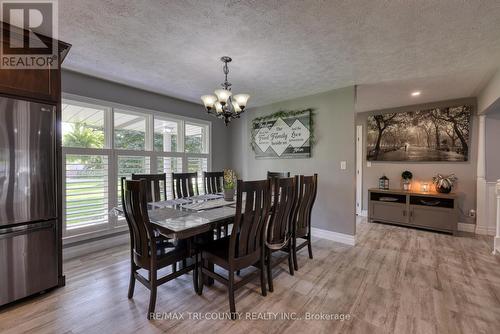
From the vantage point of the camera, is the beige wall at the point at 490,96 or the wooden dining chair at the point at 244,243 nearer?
the wooden dining chair at the point at 244,243

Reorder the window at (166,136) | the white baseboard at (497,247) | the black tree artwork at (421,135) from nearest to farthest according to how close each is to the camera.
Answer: the white baseboard at (497,247), the window at (166,136), the black tree artwork at (421,135)

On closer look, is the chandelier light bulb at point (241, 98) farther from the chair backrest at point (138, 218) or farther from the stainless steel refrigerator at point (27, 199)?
the stainless steel refrigerator at point (27, 199)

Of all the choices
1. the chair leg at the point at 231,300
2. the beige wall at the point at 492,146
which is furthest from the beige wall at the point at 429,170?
the chair leg at the point at 231,300

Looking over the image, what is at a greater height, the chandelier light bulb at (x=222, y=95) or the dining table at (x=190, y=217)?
the chandelier light bulb at (x=222, y=95)

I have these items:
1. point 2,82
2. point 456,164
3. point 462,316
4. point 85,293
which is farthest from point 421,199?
point 2,82

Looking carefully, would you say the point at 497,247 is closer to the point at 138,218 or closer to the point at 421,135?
the point at 421,135

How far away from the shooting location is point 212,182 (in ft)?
11.5

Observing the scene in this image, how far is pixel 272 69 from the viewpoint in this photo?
107 inches

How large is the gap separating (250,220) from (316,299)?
989mm

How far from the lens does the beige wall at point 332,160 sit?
338cm

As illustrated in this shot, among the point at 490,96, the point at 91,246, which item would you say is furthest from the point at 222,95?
the point at 490,96

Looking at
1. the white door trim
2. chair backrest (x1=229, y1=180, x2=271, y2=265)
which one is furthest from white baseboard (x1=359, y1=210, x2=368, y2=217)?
chair backrest (x1=229, y1=180, x2=271, y2=265)

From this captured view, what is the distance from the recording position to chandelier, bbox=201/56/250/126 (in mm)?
2332

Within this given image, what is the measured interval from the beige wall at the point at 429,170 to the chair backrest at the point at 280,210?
10.9 ft
